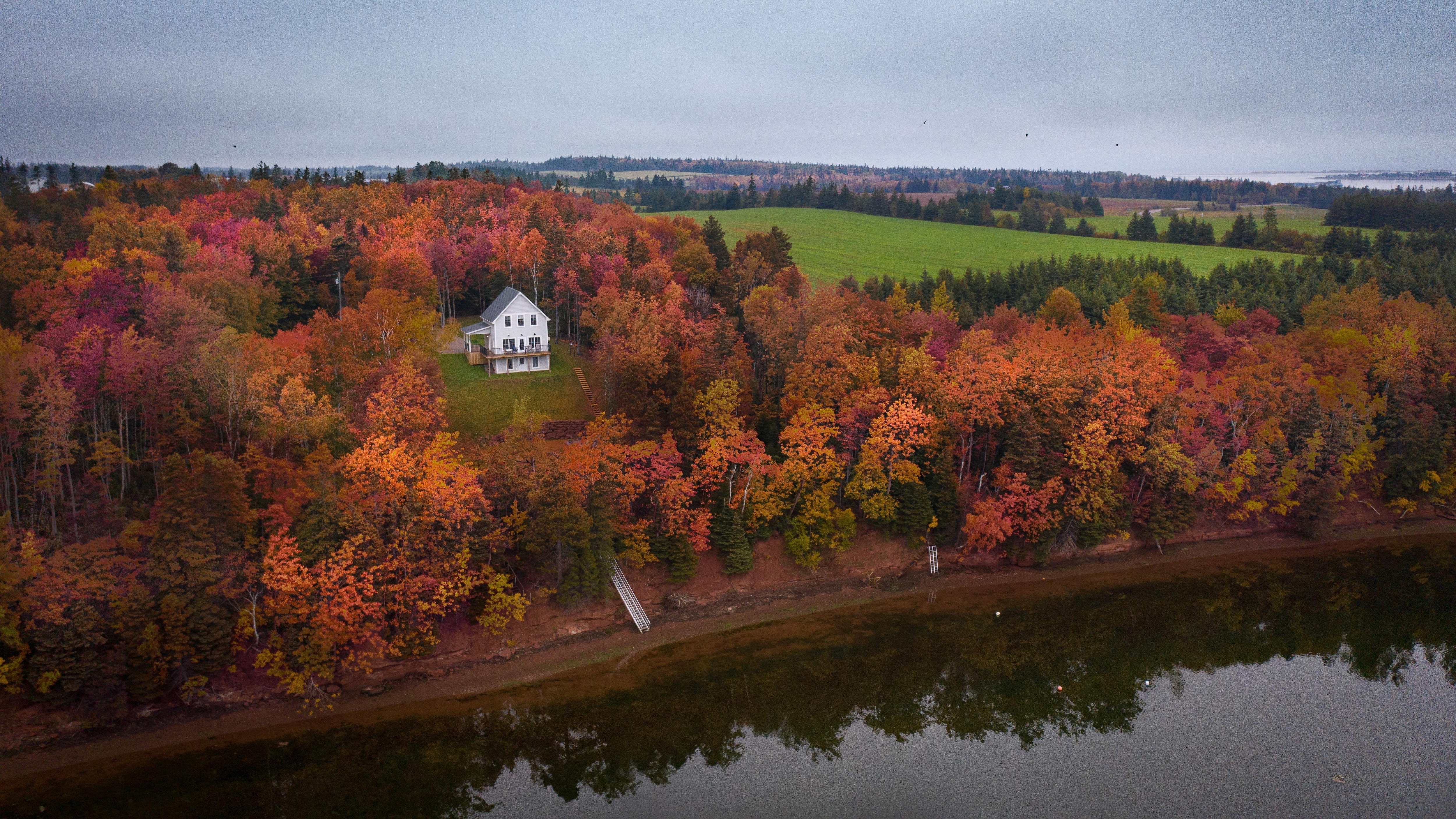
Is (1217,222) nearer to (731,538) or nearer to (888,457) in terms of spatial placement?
(888,457)

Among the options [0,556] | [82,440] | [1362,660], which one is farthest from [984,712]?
[82,440]

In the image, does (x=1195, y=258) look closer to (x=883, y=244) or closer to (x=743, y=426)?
(x=883, y=244)

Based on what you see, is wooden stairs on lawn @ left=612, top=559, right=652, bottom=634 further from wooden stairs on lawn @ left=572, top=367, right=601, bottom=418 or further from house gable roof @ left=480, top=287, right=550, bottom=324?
house gable roof @ left=480, top=287, right=550, bottom=324

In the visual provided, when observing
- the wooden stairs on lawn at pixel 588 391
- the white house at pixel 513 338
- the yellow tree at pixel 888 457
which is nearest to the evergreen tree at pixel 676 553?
the wooden stairs on lawn at pixel 588 391

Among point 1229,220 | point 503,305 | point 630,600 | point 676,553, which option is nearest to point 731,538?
point 676,553

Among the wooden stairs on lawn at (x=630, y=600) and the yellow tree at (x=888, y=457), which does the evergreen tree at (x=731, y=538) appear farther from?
the yellow tree at (x=888, y=457)
